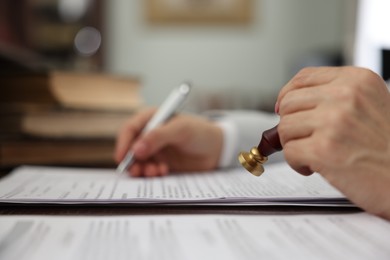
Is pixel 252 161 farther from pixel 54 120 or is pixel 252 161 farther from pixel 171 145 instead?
pixel 54 120

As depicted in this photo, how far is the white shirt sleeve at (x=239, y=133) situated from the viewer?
0.67 meters

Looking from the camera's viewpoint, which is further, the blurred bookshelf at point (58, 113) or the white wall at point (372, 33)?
the white wall at point (372, 33)

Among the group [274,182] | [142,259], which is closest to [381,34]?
[274,182]

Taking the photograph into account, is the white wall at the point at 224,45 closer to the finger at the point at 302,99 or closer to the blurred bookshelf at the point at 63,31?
the blurred bookshelf at the point at 63,31

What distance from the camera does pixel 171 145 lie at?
64 centimetres

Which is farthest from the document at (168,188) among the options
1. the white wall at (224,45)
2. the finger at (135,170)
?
the white wall at (224,45)

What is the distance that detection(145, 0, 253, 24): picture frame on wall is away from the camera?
2.64 metres

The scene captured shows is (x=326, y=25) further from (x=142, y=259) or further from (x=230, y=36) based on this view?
(x=142, y=259)

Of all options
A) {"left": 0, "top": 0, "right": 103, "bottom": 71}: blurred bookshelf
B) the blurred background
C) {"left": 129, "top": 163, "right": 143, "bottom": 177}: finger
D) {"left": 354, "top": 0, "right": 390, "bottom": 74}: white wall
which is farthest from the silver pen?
the blurred background

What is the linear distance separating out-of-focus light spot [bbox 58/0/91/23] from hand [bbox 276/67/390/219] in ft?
7.37

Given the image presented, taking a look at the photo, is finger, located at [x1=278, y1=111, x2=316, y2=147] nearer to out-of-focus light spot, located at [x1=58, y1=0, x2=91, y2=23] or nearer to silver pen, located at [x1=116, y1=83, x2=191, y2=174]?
silver pen, located at [x1=116, y1=83, x2=191, y2=174]

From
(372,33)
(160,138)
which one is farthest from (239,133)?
(372,33)

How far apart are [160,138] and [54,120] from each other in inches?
6.2

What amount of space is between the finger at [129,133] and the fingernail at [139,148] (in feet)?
0.10
